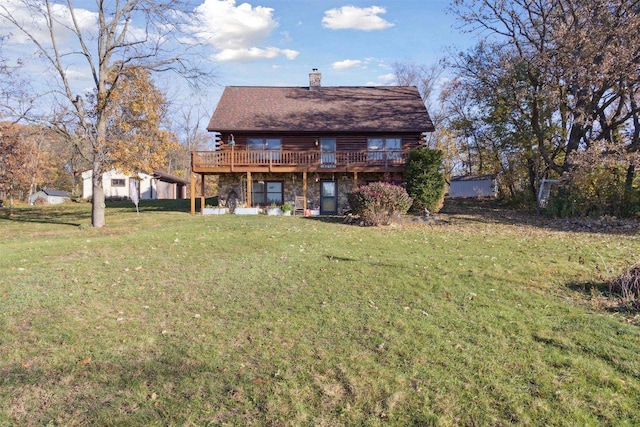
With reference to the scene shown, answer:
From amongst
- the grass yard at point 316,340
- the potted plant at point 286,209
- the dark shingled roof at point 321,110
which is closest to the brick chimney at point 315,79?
the dark shingled roof at point 321,110

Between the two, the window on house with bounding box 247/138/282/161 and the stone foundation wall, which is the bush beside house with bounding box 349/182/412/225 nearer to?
the stone foundation wall

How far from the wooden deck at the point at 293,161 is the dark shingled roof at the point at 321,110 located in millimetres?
1443

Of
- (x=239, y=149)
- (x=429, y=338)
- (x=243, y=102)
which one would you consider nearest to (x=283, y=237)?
(x=429, y=338)

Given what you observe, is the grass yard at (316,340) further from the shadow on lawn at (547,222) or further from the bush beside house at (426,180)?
the bush beside house at (426,180)

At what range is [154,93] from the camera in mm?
16234

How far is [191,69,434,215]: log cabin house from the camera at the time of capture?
20.4 metres

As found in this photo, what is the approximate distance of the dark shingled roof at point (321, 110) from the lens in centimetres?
2162

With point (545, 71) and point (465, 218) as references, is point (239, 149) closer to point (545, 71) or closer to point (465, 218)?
point (465, 218)

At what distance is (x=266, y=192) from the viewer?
21797 millimetres

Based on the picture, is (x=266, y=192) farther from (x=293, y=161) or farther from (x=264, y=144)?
(x=264, y=144)

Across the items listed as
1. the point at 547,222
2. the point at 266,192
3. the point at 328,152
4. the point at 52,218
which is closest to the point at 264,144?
the point at 266,192

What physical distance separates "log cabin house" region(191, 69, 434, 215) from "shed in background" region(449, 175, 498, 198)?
12.6 m

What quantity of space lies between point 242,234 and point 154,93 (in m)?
7.85

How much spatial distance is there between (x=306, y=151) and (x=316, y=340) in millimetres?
16900
